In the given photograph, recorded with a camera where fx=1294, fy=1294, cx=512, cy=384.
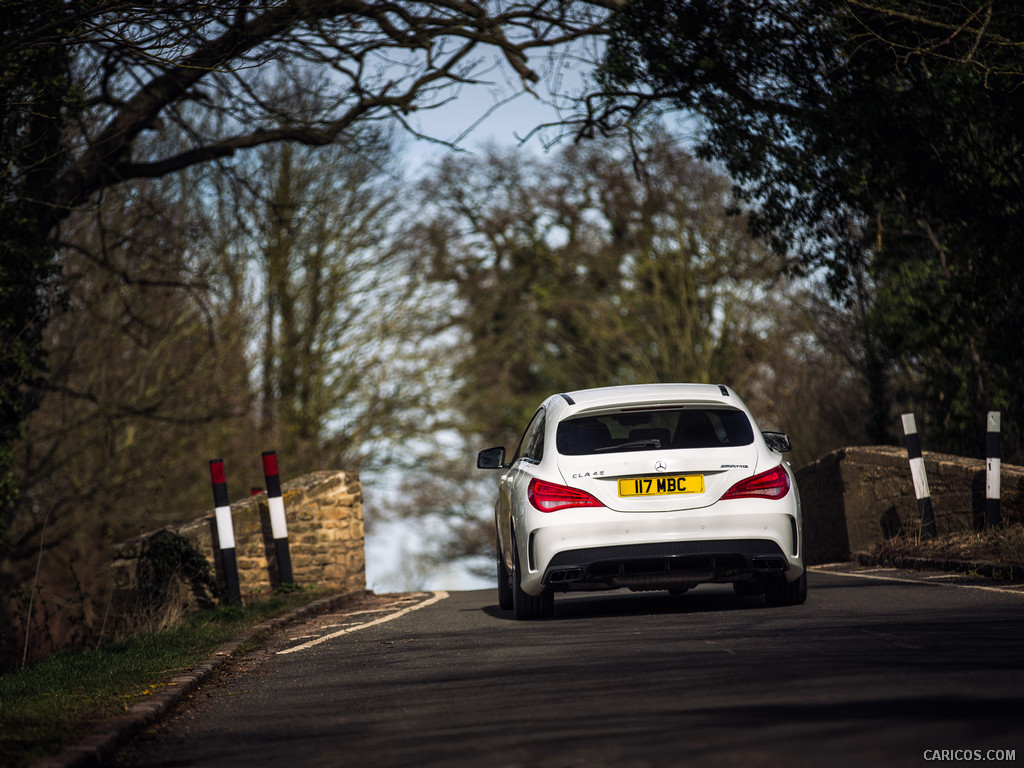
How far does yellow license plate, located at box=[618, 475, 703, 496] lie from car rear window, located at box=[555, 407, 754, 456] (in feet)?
0.83

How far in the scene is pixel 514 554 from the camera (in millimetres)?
9812

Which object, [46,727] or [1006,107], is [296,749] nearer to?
[46,727]

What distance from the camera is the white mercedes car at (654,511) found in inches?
360

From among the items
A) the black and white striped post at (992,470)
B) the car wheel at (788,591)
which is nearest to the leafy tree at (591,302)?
the black and white striped post at (992,470)

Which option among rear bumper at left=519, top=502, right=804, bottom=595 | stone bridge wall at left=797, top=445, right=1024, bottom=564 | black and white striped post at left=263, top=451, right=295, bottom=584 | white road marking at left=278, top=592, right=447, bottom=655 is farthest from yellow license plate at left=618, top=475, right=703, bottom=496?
black and white striped post at left=263, top=451, right=295, bottom=584

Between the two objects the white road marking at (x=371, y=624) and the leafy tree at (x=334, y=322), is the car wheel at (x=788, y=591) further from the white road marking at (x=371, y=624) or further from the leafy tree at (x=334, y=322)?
the leafy tree at (x=334, y=322)

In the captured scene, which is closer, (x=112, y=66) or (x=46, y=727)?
(x=46, y=727)

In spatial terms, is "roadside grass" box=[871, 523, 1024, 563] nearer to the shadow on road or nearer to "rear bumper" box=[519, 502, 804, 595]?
the shadow on road

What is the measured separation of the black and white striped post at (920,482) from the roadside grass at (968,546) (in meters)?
0.17

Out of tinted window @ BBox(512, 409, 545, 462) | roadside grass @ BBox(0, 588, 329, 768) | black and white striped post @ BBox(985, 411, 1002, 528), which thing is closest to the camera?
roadside grass @ BBox(0, 588, 329, 768)

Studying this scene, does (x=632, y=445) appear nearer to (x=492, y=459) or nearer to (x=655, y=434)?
(x=655, y=434)

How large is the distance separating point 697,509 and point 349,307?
74.2ft

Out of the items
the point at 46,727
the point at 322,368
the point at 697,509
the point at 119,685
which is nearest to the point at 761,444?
the point at 697,509

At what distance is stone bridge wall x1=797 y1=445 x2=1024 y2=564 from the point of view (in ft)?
45.2
